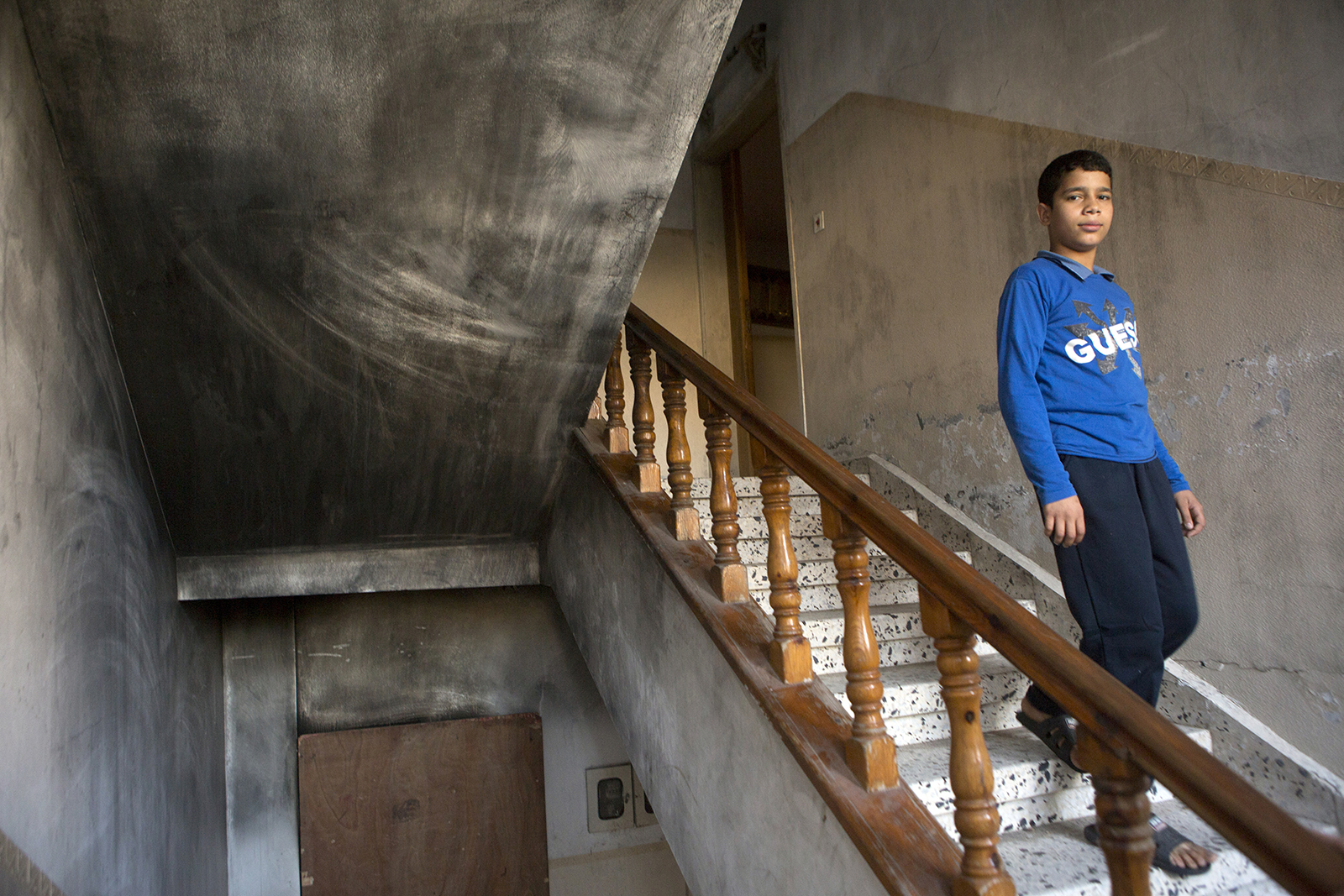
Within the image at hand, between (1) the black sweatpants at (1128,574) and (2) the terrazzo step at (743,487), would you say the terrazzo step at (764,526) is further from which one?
(1) the black sweatpants at (1128,574)

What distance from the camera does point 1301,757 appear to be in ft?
6.10

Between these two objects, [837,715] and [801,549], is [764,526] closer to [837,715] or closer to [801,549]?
[801,549]

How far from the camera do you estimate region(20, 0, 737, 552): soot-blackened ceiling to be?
1.59m

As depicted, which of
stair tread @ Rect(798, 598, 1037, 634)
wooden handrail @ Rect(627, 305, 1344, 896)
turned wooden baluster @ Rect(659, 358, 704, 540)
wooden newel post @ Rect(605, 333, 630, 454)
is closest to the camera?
wooden handrail @ Rect(627, 305, 1344, 896)

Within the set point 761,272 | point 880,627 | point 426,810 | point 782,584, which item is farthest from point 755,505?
point 761,272

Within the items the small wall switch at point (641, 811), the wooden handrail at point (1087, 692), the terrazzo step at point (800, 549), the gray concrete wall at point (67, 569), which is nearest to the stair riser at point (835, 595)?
the terrazzo step at point (800, 549)

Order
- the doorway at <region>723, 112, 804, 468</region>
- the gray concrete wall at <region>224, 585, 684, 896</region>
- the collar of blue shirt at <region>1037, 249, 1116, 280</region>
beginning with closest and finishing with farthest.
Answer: the collar of blue shirt at <region>1037, 249, 1116, 280</region>
the gray concrete wall at <region>224, 585, 684, 896</region>
the doorway at <region>723, 112, 804, 468</region>

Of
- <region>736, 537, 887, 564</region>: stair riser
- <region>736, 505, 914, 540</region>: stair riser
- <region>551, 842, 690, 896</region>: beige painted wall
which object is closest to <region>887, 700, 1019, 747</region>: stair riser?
<region>736, 537, 887, 564</region>: stair riser

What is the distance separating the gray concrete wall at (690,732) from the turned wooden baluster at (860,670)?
0.12 m

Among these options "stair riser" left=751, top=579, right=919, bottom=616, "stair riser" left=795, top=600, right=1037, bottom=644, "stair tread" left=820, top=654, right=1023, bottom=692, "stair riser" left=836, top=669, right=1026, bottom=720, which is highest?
"stair riser" left=751, top=579, right=919, bottom=616

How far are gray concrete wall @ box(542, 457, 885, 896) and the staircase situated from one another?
261mm

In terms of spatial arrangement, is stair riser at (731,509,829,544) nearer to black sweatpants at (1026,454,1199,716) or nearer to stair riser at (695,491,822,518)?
stair riser at (695,491,822,518)

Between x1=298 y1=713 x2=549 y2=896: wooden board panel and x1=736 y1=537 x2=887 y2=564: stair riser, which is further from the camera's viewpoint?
x1=298 y1=713 x2=549 y2=896: wooden board panel

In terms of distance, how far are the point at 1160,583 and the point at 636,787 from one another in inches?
122
